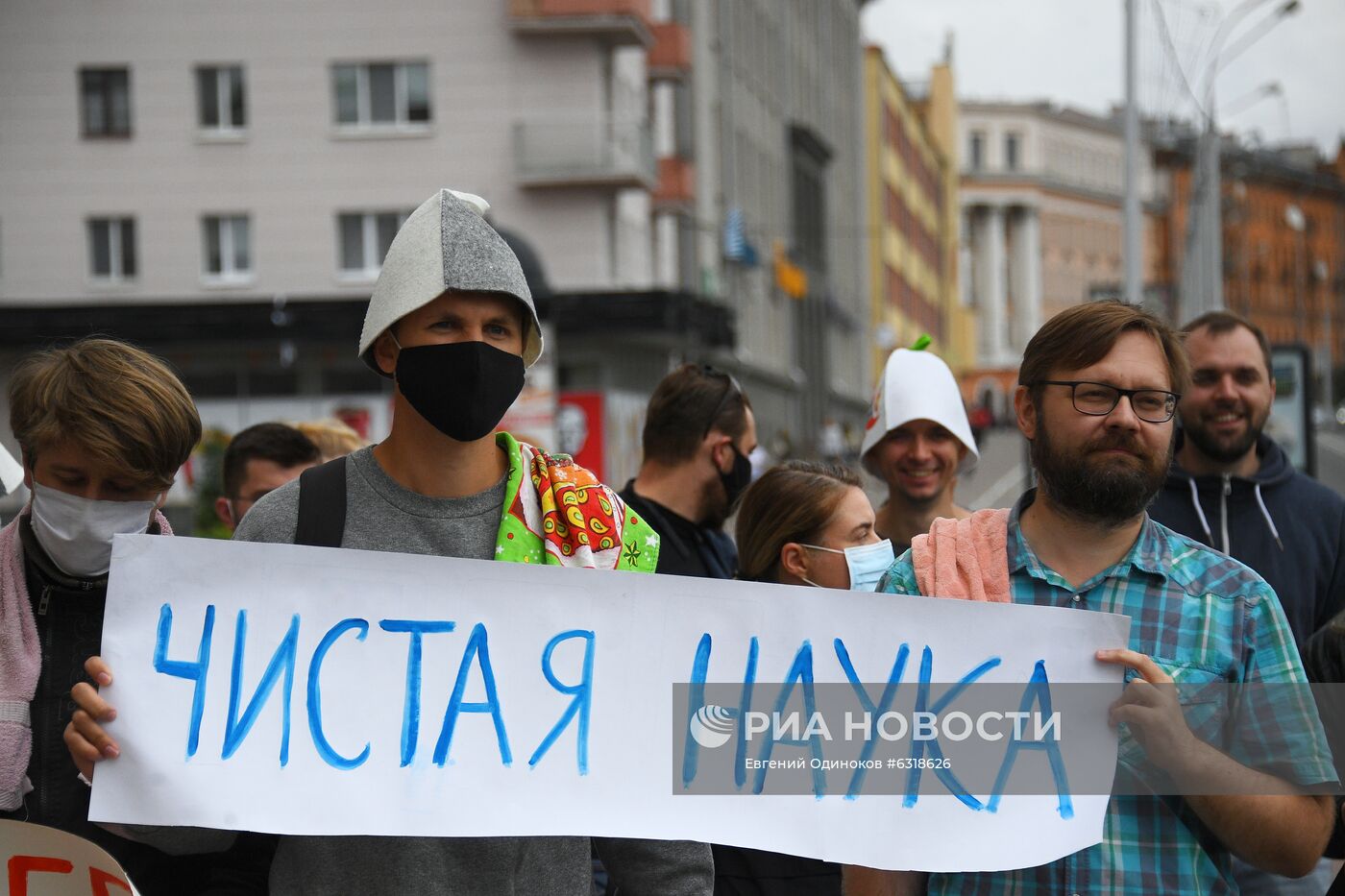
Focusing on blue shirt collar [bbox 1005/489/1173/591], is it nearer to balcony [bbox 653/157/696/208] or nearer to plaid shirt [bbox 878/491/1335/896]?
plaid shirt [bbox 878/491/1335/896]

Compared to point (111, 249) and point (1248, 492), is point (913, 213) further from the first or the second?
point (1248, 492)

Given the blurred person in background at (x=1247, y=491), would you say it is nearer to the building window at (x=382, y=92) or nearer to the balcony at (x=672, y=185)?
the building window at (x=382, y=92)

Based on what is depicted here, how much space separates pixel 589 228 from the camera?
1364 inches

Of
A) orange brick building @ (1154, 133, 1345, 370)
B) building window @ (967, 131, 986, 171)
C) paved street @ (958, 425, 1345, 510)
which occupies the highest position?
building window @ (967, 131, 986, 171)

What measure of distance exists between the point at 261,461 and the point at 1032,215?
12952cm

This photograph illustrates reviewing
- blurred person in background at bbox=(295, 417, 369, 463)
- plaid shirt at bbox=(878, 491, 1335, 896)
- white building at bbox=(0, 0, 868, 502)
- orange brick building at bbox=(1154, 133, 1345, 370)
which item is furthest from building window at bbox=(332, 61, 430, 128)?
orange brick building at bbox=(1154, 133, 1345, 370)

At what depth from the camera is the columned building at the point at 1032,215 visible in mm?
128500

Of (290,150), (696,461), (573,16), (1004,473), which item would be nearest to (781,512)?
(696,461)

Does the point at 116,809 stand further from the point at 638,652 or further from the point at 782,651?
the point at 782,651

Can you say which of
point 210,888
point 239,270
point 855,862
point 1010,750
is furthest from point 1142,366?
point 239,270

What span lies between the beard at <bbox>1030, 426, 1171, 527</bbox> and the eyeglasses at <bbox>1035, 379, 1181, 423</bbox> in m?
0.06

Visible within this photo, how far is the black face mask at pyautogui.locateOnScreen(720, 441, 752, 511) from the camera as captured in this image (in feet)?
18.2

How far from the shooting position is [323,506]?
3164 millimetres

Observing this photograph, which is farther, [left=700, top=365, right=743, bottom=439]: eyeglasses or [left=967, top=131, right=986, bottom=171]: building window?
[left=967, top=131, right=986, bottom=171]: building window
